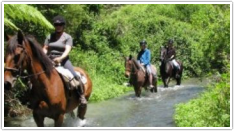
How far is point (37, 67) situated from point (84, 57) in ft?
38.7

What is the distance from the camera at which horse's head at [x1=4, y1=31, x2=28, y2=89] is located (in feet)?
20.7

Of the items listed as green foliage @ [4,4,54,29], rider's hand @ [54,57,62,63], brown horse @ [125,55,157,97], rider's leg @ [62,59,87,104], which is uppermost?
green foliage @ [4,4,54,29]

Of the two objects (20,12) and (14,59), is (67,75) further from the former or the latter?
(20,12)

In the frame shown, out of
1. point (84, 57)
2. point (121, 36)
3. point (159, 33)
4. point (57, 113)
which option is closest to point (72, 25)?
point (84, 57)

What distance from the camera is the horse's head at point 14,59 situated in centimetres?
630

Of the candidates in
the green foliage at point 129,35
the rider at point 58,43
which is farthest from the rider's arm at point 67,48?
the green foliage at point 129,35

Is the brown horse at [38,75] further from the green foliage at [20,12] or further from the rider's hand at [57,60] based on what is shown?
the green foliage at [20,12]

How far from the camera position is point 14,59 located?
6496mm

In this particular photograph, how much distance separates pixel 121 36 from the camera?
980 inches

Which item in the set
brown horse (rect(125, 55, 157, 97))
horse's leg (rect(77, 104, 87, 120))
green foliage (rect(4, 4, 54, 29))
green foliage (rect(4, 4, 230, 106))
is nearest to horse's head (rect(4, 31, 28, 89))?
horse's leg (rect(77, 104, 87, 120))

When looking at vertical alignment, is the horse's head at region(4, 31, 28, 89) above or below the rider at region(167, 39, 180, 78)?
above

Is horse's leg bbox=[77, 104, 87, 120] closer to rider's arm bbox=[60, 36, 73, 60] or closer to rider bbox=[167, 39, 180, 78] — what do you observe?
rider's arm bbox=[60, 36, 73, 60]

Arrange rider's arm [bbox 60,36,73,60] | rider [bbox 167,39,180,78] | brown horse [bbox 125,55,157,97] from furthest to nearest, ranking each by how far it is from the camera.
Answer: rider [bbox 167,39,180,78], brown horse [bbox 125,55,157,97], rider's arm [bbox 60,36,73,60]

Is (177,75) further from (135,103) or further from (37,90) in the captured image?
(37,90)
